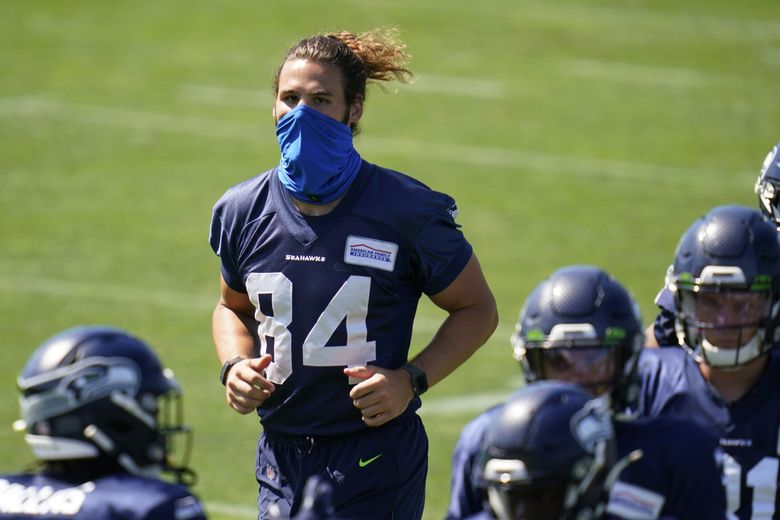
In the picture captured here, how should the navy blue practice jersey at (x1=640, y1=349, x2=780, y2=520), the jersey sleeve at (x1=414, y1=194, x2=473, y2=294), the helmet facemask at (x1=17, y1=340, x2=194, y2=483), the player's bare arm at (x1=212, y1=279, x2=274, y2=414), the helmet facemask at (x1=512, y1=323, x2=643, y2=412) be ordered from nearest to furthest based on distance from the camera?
1. the helmet facemask at (x1=17, y1=340, x2=194, y2=483)
2. the helmet facemask at (x1=512, y1=323, x2=643, y2=412)
3. the navy blue practice jersey at (x1=640, y1=349, x2=780, y2=520)
4. the player's bare arm at (x1=212, y1=279, x2=274, y2=414)
5. the jersey sleeve at (x1=414, y1=194, x2=473, y2=294)

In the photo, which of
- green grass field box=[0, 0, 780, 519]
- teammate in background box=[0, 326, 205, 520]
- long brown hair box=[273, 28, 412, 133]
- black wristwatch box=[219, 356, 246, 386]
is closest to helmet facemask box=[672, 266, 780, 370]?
long brown hair box=[273, 28, 412, 133]

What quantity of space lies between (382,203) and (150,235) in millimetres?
7584

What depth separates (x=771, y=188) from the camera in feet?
16.4

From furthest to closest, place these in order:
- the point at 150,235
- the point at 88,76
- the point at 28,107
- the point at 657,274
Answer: the point at 88,76 < the point at 28,107 < the point at 150,235 < the point at 657,274

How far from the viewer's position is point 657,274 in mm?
10828

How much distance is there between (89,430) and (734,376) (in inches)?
77.4

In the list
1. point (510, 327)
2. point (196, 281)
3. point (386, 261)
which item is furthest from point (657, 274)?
point (386, 261)

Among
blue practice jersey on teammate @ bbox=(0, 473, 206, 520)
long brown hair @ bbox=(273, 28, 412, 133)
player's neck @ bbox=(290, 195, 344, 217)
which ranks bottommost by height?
blue practice jersey on teammate @ bbox=(0, 473, 206, 520)

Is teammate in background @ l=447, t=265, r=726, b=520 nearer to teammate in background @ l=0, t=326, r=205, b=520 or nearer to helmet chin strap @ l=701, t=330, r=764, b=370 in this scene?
helmet chin strap @ l=701, t=330, r=764, b=370

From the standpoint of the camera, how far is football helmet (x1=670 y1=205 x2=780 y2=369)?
4.10 metres

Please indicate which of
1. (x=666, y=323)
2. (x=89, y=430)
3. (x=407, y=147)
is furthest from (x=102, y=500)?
(x=407, y=147)

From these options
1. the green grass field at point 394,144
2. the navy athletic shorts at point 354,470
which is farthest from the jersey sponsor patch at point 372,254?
the green grass field at point 394,144

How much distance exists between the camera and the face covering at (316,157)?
15.0 feet

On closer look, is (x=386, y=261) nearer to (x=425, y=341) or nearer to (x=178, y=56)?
(x=425, y=341)
